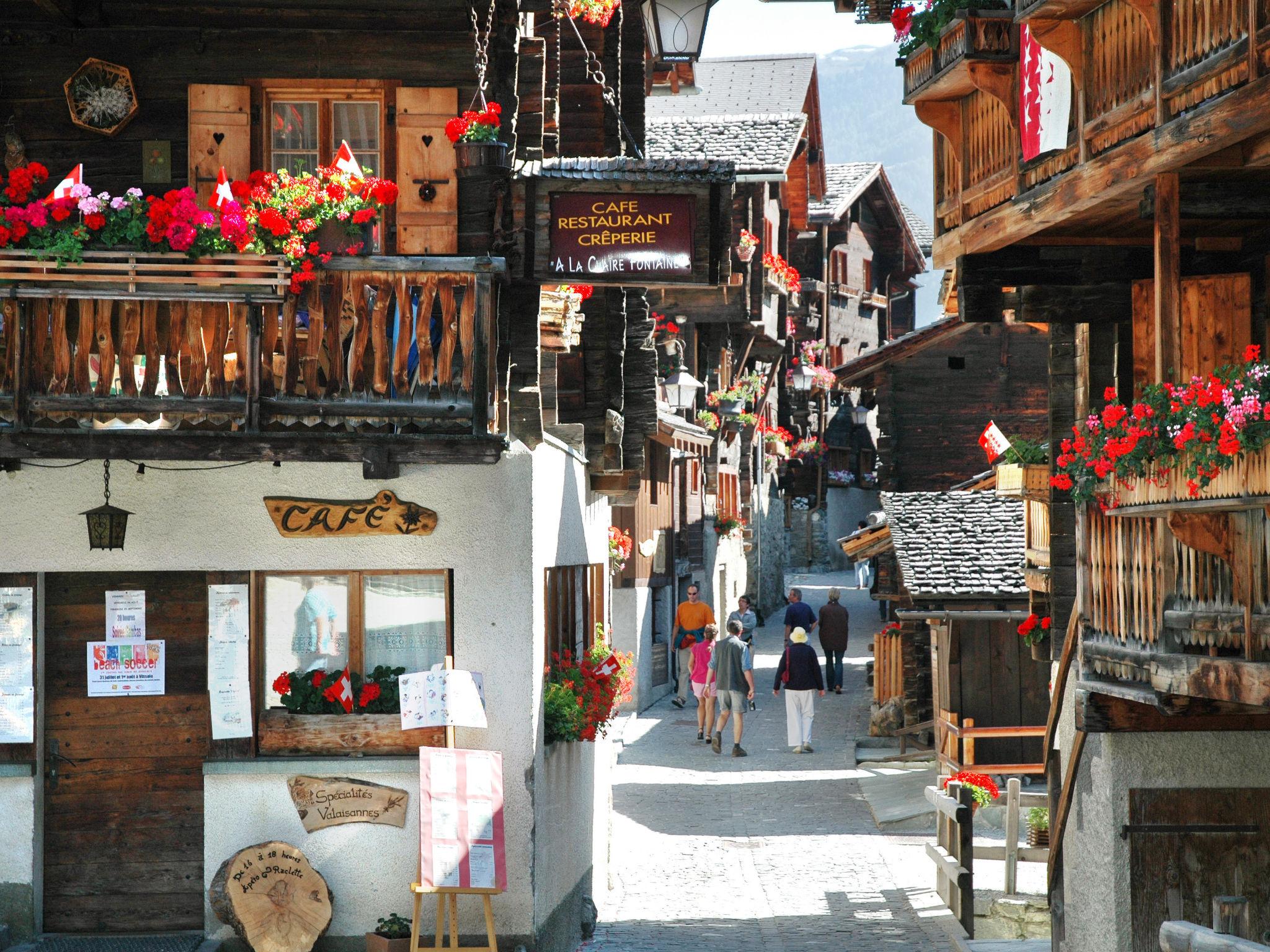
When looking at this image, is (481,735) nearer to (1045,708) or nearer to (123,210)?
(123,210)

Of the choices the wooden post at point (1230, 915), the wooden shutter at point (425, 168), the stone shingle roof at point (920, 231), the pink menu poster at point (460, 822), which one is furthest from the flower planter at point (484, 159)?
the stone shingle roof at point (920, 231)

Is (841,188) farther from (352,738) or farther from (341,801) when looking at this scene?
(341,801)

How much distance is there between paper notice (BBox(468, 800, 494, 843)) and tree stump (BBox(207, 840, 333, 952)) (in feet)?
3.62

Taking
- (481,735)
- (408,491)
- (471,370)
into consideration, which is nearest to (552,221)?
(471,370)

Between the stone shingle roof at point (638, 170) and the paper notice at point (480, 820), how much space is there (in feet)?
13.0

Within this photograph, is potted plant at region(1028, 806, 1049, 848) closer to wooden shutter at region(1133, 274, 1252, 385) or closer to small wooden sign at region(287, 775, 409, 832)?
wooden shutter at region(1133, 274, 1252, 385)

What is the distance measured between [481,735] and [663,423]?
12670 millimetres

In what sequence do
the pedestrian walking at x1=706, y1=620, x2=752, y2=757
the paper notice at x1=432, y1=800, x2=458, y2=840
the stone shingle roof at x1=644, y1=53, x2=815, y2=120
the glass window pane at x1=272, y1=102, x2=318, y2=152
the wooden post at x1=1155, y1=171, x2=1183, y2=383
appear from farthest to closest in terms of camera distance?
the stone shingle roof at x1=644, y1=53, x2=815, y2=120
the pedestrian walking at x1=706, y1=620, x2=752, y2=757
the glass window pane at x1=272, y1=102, x2=318, y2=152
the paper notice at x1=432, y1=800, x2=458, y2=840
the wooden post at x1=1155, y1=171, x2=1183, y2=383

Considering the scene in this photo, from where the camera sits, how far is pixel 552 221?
1027 cm

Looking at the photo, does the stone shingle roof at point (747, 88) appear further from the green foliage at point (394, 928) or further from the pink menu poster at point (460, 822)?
the green foliage at point (394, 928)

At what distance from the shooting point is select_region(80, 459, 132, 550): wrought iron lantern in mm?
10352

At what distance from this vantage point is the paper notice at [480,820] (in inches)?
386

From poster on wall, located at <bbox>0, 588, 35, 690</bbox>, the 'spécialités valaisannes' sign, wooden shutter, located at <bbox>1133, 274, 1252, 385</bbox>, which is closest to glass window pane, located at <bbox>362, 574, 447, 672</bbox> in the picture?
poster on wall, located at <bbox>0, 588, 35, 690</bbox>

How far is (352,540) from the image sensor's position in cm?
1042
